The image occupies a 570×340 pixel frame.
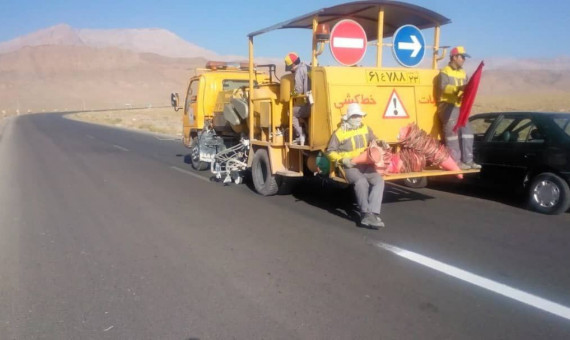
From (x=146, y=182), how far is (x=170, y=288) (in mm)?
6628

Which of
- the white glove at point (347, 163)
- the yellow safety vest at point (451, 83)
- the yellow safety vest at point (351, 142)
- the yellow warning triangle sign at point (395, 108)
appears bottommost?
the white glove at point (347, 163)

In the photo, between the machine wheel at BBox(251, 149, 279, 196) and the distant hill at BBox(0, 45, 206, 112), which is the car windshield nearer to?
the machine wheel at BBox(251, 149, 279, 196)

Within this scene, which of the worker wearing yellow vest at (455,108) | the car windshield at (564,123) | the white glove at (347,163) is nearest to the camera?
the white glove at (347,163)

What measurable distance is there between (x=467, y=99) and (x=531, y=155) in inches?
47.8

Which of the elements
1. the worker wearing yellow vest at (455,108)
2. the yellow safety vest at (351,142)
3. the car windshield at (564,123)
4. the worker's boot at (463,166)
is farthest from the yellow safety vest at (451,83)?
the yellow safety vest at (351,142)

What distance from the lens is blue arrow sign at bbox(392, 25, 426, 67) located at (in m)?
8.45

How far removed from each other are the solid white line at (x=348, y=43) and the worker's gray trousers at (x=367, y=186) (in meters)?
1.95

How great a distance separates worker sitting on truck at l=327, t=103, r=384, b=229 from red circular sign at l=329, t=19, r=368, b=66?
1.14 m

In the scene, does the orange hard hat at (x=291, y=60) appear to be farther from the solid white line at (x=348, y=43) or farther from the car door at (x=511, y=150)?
the car door at (x=511, y=150)

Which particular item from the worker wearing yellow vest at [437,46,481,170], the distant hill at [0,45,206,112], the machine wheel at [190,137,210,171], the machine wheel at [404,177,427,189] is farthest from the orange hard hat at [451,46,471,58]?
the distant hill at [0,45,206,112]

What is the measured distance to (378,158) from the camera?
6848 millimetres

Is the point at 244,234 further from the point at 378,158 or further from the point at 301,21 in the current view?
the point at 301,21

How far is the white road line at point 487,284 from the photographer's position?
4.27 m

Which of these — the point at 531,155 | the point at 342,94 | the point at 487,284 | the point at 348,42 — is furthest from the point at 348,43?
the point at 487,284
